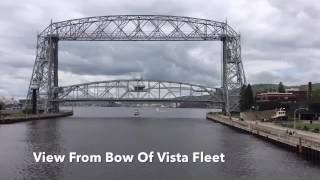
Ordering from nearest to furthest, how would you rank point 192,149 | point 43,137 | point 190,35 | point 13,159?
point 13,159
point 192,149
point 43,137
point 190,35

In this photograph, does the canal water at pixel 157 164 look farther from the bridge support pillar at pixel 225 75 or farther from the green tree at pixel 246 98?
the green tree at pixel 246 98

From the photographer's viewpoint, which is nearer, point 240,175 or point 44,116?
point 240,175

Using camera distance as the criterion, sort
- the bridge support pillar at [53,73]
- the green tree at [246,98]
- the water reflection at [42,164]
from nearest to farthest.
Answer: the water reflection at [42,164] → the green tree at [246,98] → the bridge support pillar at [53,73]

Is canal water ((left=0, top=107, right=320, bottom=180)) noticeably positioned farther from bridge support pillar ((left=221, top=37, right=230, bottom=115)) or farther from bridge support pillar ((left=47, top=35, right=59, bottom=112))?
bridge support pillar ((left=47, top=35, right=59, bottom=112))

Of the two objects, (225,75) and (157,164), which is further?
(225,75)

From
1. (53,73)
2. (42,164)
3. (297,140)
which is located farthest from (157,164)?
(53,73)

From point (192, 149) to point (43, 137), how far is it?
24.5 metres

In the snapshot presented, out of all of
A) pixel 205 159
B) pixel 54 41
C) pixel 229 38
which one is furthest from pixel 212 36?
pixel 205 159

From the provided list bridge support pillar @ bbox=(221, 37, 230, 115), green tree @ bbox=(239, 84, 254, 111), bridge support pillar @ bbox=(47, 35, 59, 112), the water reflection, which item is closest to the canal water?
the water reflection

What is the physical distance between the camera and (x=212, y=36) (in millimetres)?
143000

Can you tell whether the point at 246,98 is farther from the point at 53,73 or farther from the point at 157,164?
the point at 157,164

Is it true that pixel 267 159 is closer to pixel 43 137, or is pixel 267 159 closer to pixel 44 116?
pixel 43 137

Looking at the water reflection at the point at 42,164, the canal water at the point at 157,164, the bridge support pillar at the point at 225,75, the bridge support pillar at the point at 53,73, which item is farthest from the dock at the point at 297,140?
the bridge support pillar at the point at 53,73

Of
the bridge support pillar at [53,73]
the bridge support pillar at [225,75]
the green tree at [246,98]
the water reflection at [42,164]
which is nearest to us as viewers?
the water reflection at [42,164]
